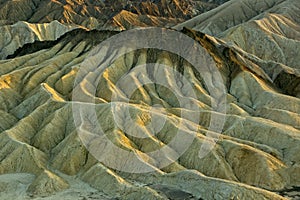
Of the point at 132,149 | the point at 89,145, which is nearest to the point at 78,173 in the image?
the point at 89,145

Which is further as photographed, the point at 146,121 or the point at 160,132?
the point at 146,121

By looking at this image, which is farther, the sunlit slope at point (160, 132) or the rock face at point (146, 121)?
the rock face at point (146, 121)

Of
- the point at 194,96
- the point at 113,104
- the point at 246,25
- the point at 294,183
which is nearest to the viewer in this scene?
the point at 294,183

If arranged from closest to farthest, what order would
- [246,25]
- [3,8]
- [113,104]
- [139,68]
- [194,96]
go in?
[113,104]
[194,96]
[139,68]
[246,25]
[3,8]

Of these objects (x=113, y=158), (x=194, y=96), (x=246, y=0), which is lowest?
(x=246, y=0)

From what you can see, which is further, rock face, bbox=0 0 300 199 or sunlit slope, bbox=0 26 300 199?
rock face, bbox=0 0 300 199

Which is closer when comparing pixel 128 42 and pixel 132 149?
pixel 132 149

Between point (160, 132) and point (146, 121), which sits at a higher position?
point (146, 121)

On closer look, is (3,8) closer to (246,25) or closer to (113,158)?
(246,25)
